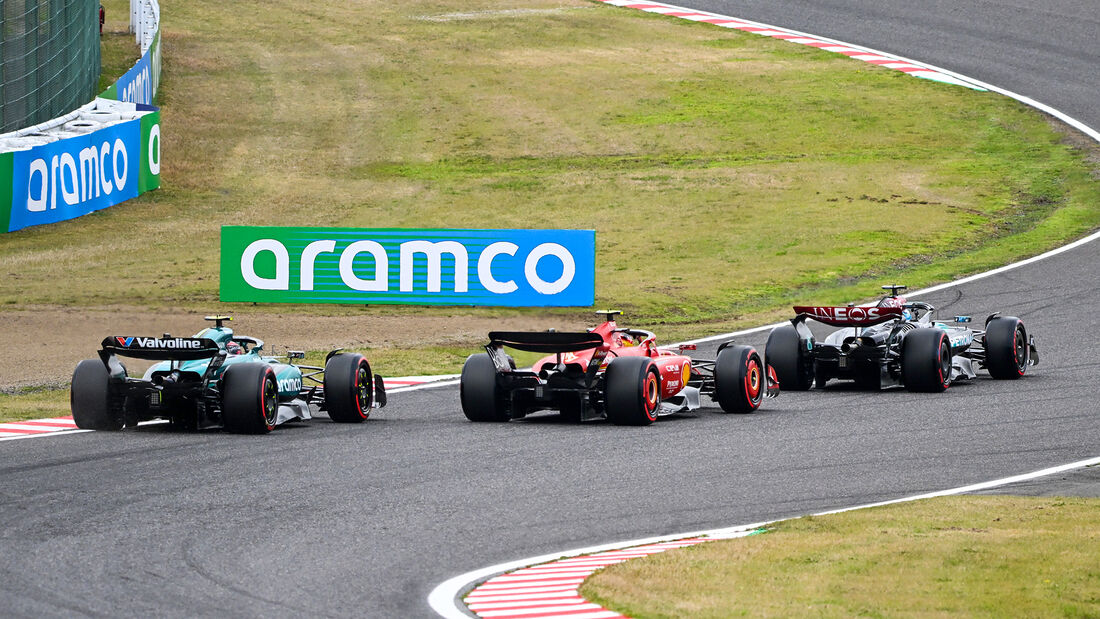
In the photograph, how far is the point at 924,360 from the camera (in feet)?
63.0

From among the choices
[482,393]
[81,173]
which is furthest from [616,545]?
[81,173]

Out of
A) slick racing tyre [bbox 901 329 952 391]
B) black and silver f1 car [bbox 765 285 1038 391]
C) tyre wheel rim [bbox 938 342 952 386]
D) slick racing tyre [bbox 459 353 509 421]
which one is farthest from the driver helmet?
slick racing tyre [bbox 459 353 509 421]

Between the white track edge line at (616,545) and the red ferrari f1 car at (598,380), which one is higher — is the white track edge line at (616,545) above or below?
below

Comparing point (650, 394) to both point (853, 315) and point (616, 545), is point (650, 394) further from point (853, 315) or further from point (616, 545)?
point (616, 545)

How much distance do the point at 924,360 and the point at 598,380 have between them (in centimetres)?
469

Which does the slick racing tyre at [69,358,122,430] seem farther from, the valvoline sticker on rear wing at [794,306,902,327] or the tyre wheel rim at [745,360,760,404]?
the valvoline sticker on rear wing at [794,306,902,327]

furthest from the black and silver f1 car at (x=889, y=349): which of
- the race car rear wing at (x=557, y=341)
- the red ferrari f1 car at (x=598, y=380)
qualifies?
the race car rear wing at (x=557, y=341)

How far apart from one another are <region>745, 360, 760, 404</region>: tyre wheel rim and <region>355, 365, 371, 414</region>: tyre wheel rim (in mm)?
4315

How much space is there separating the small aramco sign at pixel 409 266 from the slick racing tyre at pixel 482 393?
8.45 meters

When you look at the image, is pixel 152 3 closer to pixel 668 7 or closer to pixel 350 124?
pixel 350 124

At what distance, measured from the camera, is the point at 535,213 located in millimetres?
35625

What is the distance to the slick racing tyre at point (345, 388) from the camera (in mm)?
16953

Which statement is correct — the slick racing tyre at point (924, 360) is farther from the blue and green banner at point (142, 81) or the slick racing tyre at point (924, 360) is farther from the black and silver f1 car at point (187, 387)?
the blue and green banner at point (142, 81)

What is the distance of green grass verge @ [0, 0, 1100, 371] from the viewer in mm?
30844
